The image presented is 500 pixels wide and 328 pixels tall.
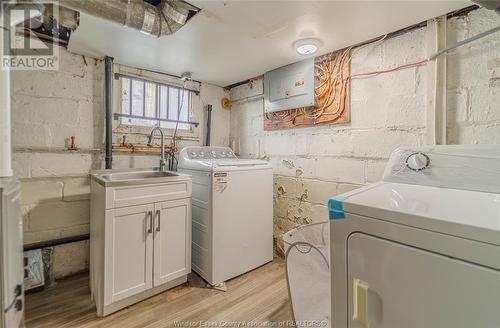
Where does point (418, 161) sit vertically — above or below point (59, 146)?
below

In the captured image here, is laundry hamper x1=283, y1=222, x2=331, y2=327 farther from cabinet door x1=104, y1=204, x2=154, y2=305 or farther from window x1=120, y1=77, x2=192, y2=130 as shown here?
window x1=120, y1=77, x2=192, y2=130

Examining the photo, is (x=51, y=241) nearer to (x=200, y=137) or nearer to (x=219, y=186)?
(x=219, y=186)

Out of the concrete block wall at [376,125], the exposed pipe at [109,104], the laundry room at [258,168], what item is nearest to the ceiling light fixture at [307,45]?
the laundry room at [258,168]

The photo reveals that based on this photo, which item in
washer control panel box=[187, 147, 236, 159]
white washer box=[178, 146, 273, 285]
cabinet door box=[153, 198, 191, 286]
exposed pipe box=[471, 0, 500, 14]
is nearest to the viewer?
exposed pipe box=[471, 0, 500, 14]

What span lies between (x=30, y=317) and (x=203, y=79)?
8.29 feet

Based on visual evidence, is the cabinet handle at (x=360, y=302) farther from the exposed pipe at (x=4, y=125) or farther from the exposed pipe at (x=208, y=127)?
the exposed pipe at (x=208, y=127)

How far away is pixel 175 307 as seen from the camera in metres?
1.63

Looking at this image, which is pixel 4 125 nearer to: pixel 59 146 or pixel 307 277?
pixel 59 146

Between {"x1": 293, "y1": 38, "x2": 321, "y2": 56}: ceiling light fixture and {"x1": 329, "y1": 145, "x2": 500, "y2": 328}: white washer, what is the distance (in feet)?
4.41

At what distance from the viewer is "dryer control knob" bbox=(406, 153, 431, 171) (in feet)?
3.80

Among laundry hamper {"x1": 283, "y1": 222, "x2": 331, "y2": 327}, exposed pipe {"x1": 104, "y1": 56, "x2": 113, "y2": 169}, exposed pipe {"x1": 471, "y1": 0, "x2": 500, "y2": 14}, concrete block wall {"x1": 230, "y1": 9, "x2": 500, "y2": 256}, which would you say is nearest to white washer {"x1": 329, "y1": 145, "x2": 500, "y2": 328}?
laundry hamper {"x1": 283, "y1": 222, "x2": 331, "y2": 327}

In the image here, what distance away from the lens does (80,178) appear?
2.04m

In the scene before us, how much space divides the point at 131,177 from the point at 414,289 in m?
2.25

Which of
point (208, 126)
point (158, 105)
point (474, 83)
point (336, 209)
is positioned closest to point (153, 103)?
point (158, 105)
